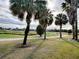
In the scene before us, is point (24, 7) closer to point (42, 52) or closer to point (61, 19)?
point (42, 52)

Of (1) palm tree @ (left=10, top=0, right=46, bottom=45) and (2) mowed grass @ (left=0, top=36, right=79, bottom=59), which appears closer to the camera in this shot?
(2) mowed grass @ (left=0, top=36, right=79, bottom=59)

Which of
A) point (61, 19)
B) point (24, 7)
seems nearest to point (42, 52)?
point (24, 7)

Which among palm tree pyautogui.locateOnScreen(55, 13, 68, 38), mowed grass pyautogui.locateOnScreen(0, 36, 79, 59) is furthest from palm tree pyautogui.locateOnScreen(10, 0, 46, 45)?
palm tree pyautogui.locateOnScreen(55, 13, 68, 38)

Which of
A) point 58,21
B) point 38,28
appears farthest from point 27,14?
point 58,21

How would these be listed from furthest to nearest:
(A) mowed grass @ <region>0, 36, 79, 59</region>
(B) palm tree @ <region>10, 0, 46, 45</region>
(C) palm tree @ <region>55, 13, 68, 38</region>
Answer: (C) palm tree @ <region>55, 13, 68, 38</region> < (B) palm tree @ <region>10, 0, 46, 45</region> < (A) mowed grass @ <region>0, 36, 79, 59</region>

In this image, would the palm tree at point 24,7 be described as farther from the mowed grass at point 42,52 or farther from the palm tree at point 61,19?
the palm tree at point 61,19

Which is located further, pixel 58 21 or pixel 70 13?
pixel 58 21

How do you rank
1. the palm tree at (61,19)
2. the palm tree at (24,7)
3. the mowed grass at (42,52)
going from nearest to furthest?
the mowed grass at (42,52) < the palm tree at (24,7) < the palm tree at (61,19)

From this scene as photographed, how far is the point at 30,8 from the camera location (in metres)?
31.6

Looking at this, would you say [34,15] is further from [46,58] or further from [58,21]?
[58,21]

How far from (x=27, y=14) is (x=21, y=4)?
104 inches

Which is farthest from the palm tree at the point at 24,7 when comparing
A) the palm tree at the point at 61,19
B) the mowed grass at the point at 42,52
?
the palm tree at the point at 61,19

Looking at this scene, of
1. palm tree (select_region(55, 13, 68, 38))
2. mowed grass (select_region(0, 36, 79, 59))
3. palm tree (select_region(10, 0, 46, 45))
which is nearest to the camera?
mowed grass (select_region(0, 36, 79, 59))

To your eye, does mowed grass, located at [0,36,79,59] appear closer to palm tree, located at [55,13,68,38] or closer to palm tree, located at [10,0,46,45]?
palm tree, located at [10,0,46,45]
